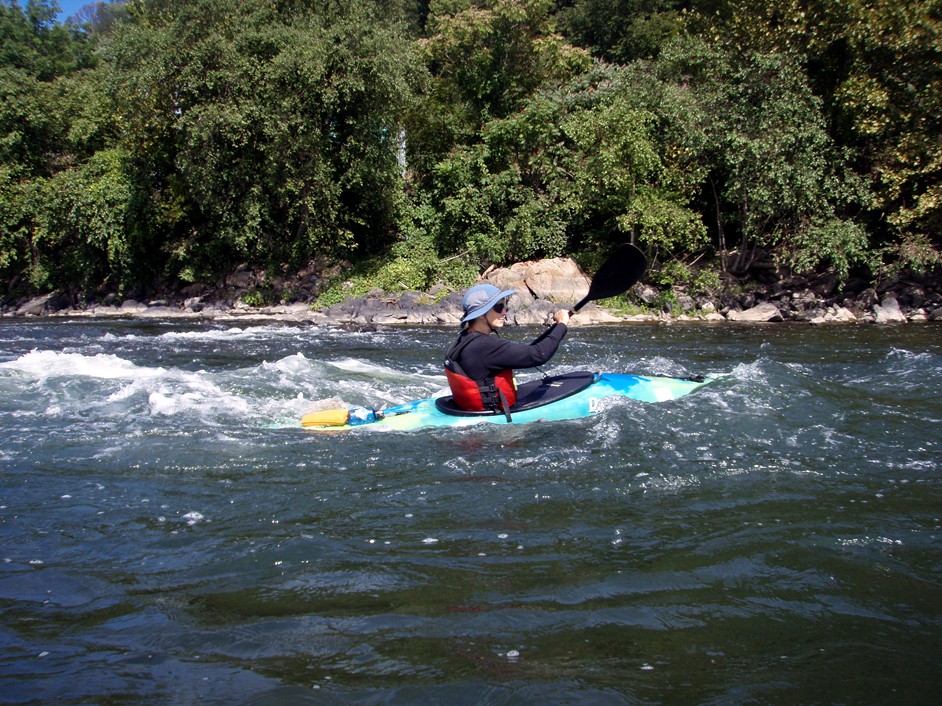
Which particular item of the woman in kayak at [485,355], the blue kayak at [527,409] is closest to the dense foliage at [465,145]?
the blue kayak at [527,409]

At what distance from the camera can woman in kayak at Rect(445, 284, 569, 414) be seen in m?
5.32

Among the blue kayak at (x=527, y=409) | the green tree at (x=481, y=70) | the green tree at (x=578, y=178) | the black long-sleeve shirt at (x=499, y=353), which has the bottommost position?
the blue kayak at (x=527, y=409)

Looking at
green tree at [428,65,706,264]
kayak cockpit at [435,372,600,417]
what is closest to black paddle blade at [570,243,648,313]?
kayak cockpit at [435,372,600,417]

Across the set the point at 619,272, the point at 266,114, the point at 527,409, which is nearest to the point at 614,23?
the point at 266,114

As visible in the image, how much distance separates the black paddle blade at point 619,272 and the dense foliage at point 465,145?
7.53 m

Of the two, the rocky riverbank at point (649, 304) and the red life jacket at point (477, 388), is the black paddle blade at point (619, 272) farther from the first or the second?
the rocky riverbank at point (649, 304)

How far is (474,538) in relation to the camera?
350 centimetres

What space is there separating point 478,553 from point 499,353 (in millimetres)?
2169

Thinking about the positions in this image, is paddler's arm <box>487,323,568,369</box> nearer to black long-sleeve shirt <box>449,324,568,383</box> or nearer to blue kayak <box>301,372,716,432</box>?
black long-sleeve shirt <box>449,324,568,383</box>

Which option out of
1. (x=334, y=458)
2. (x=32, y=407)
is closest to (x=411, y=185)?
(x=32, y=407)

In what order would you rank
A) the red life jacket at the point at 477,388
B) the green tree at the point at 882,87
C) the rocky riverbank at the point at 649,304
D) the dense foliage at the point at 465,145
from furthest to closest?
1. the rocky riverbank at the point at 649,304
2. the dense foliage at the point at 465,145
3. the green tree at the point at 882,87
4. the red life jacket at the point at 477,388

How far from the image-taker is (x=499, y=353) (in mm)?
5328

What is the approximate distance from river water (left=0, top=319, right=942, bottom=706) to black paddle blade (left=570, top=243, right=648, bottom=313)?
1.14 m

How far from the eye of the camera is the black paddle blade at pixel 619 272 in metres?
6.64
